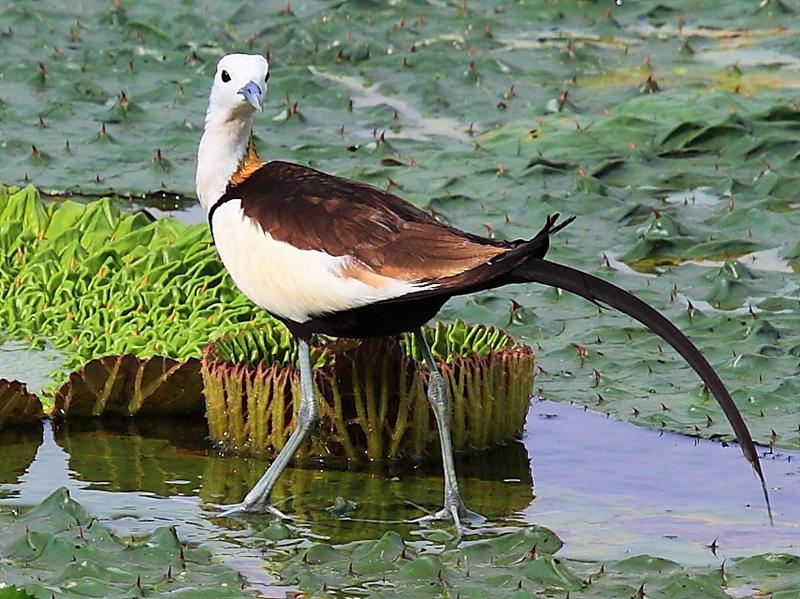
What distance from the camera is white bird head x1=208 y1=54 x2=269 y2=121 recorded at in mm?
6297

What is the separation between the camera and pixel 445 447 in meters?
6.09

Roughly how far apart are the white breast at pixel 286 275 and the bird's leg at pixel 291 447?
22 cm

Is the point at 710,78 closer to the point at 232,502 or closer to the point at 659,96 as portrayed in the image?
the point at 659,96

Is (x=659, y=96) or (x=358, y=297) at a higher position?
(x=659, y=96)

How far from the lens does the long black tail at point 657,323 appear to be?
16.9 ft

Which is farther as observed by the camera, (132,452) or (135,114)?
(135,114)

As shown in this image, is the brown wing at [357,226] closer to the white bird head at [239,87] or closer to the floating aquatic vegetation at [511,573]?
the white bird head at [239,87]

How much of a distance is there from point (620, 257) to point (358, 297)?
3.28 meters

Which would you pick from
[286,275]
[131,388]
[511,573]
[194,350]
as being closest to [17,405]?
[131,388]

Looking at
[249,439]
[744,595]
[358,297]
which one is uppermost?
[358,297]

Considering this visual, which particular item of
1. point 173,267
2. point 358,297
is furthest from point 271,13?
point 358,297

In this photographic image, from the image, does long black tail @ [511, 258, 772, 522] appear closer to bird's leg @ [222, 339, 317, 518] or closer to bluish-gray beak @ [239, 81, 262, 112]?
bird's leg @ [222, 339, 317, 518]

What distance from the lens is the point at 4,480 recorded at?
628 centimetres

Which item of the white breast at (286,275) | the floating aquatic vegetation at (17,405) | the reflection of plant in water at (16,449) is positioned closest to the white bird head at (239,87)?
the white breast at (286,275)
